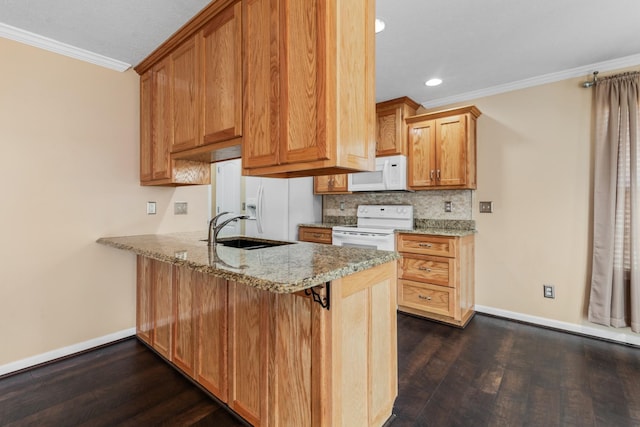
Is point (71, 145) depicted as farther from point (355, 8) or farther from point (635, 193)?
point (635, 193)

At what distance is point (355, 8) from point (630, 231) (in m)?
2.80

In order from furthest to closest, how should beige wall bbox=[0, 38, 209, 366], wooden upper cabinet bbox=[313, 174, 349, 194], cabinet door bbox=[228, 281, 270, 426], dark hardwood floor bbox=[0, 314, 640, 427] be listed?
wooden upper cabinet bbox=[313, 174, 349, 194] → beige wall bbox=[0, 38, 209, 366] → dark hardwood floor bbox=[0, 314, 640, 427] → cabinet door bbox=[228, 281, 270, 426]

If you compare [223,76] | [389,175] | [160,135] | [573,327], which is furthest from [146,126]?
[573,327]

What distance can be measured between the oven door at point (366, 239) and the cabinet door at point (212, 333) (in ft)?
6.33

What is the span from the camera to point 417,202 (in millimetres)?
3666

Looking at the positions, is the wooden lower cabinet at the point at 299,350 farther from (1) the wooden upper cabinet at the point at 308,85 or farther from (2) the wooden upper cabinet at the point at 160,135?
(2) the wooden upper cabinet at the point at 160,135

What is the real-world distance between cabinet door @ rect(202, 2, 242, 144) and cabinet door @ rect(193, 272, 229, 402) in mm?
874

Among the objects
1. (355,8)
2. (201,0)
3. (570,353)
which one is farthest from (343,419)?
(201,0)

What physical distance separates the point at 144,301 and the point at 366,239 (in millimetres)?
2187

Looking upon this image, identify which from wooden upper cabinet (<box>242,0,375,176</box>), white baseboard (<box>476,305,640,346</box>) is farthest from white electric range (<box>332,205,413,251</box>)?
wooden upper cabinet (<box>242,0,375,176</box>)

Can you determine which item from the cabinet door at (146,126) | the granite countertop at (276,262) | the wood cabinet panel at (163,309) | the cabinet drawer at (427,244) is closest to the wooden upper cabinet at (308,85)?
the granite countertop at (276,262)

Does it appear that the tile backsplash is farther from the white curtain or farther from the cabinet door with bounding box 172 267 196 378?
the cabinet door with bounding box 172 267 196 378

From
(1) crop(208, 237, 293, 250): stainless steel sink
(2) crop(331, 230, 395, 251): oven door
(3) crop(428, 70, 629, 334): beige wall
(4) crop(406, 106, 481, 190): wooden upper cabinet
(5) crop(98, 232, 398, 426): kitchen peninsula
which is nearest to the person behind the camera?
(5) crop(98, 232, 398, 426): kitchen peninsula

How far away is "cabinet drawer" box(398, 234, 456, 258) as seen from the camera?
9.45ft
